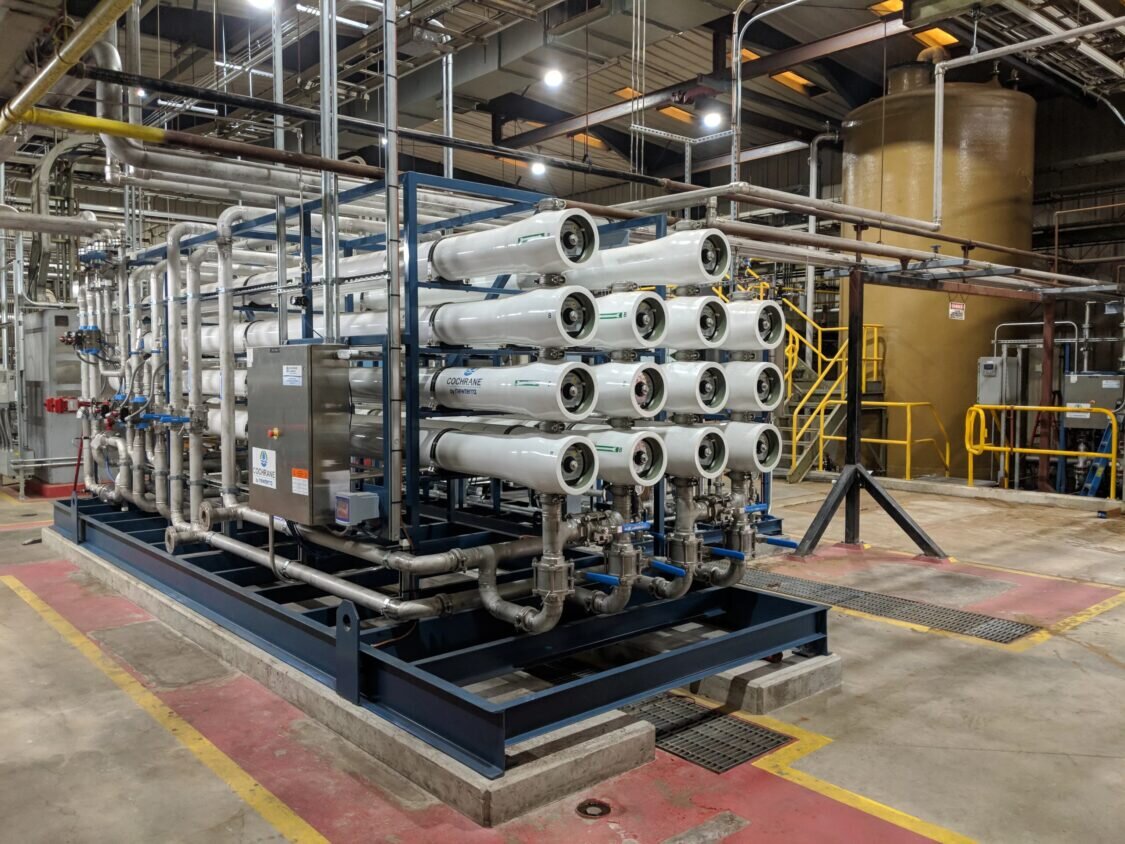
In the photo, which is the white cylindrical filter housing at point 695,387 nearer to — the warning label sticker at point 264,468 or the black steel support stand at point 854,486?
the warning label sticker at point 264,468

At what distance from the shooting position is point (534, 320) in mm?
3912

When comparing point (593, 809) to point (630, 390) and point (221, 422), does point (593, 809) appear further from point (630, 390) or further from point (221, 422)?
point (221, 422)

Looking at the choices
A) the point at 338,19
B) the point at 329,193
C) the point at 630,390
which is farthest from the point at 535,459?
the point at 338,19

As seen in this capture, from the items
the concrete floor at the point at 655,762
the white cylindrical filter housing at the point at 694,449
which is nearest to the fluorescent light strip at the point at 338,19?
the white cylindrical filter housing at the point at 694,449

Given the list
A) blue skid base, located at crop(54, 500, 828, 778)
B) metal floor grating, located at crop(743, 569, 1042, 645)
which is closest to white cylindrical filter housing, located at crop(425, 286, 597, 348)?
blue skid base, located at crop(54, 500, 828, 778)

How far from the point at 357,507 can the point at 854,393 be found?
17.7 ft

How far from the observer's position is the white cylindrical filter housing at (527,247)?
394 cm

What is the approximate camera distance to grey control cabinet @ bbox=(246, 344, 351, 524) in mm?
4375

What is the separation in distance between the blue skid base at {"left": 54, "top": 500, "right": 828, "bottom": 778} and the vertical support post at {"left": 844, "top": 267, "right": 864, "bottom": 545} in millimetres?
3477

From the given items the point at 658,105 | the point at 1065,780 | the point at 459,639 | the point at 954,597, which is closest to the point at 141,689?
the point at 459,639

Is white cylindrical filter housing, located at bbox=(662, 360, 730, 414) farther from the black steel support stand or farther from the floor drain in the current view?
the black steel support stand

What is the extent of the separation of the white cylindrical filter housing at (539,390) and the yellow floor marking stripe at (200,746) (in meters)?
1.90

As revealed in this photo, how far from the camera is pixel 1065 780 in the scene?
3.56 m

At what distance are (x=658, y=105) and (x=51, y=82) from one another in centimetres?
846
